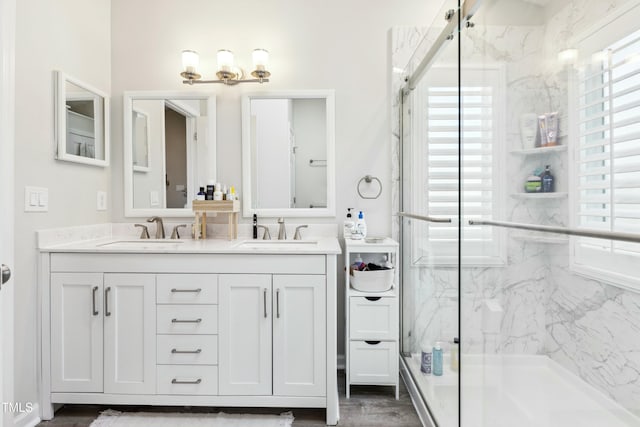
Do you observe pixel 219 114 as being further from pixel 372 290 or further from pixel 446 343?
pixel 446 343

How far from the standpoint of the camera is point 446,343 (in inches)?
60.6


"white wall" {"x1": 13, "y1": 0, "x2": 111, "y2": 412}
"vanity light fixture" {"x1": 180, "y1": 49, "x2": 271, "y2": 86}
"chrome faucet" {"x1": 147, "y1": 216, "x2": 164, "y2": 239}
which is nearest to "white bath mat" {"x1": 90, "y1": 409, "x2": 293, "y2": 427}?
"white wall" {"x1": 13, "y1": 0, "x2": 111, "y2": 412}

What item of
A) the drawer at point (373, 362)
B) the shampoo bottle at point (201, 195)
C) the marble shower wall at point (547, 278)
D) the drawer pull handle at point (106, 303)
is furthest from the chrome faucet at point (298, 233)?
the marble shower wall at point (547, 278)

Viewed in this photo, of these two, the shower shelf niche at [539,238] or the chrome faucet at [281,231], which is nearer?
the shower shelf niche at [539,238]

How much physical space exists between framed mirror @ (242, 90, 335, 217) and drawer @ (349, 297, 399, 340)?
2.17 feet

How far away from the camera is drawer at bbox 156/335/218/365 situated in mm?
1736

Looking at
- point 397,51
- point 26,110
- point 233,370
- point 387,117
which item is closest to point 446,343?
point 233,370

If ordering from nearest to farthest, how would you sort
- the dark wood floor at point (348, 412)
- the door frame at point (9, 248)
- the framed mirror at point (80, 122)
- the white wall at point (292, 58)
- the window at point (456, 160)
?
1. the window at point (456, 160)
2. the door frame at point (9, 248)
3. the dark wood floor at point (348, 412)
4. the framed mirror at point (80, 122)
5. the white wall at point (292, 58)

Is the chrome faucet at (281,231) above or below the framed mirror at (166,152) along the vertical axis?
below

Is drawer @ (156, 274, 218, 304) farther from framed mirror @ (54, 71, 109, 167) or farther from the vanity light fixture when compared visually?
the vanity light fixture

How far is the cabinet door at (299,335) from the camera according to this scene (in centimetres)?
173

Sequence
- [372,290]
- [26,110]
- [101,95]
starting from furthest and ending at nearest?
[101,95], [372,290], [26,110]

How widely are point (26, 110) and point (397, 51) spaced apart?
2.13 m

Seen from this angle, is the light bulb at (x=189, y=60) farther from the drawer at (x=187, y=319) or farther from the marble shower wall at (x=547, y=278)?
the marble shower wall at (x=547, y=278)
